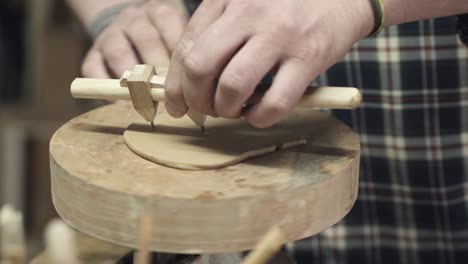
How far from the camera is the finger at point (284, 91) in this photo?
81 cm

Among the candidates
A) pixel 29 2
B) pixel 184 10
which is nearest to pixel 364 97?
pixel 184 10

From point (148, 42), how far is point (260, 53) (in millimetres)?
478

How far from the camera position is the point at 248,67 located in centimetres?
79

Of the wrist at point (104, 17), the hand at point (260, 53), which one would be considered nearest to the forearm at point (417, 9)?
the hand at point (260, 53)

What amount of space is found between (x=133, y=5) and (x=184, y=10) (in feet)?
0.65

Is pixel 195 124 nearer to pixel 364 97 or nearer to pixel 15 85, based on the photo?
pixel 364 97

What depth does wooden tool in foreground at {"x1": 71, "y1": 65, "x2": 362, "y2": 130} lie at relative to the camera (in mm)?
844

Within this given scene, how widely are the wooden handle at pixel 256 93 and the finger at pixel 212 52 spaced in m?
0.07

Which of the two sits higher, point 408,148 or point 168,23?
point 168,23

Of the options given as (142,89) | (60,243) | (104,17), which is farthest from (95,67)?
(60,243)

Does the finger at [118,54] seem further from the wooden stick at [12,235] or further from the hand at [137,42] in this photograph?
the wooden stick at [12,235]

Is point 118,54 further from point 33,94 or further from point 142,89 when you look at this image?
point 33,94

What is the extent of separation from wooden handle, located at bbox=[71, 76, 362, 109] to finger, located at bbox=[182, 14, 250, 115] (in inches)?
2.7

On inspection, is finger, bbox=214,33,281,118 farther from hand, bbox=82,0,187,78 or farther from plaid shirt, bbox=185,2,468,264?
plaid shirt, bbox=185,2,468,264
